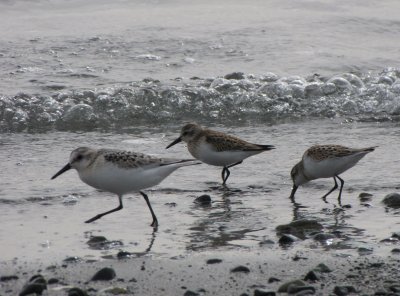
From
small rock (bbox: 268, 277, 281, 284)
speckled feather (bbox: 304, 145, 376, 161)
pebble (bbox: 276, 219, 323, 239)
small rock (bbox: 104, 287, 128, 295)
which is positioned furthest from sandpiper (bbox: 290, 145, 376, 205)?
small rock (bbox: 104, 287, 128, 295)

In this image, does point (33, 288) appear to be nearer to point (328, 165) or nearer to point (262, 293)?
point (262, 293)

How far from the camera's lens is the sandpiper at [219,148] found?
9180mm

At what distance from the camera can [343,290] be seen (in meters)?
5.55

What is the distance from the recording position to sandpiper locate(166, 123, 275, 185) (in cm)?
918

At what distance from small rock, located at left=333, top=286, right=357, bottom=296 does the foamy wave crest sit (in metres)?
6.69

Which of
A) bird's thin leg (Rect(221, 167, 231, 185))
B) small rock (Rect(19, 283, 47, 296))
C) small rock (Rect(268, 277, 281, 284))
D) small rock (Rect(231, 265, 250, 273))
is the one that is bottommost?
bird's thin leg (Rect(221, 167, 231, 185))

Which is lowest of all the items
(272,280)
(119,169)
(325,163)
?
(272,280)

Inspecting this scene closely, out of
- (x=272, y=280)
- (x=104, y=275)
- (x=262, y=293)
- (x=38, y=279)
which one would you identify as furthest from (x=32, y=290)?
(x=272, y=280)

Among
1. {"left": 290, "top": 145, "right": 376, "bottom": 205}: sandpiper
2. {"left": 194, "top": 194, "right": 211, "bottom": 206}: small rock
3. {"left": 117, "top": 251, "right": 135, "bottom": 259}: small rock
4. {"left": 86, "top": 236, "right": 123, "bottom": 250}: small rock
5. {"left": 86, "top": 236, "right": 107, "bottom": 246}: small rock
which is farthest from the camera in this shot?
{"left": 290, "top": 145, "right": 376, "bottom": 205}: sandpiper

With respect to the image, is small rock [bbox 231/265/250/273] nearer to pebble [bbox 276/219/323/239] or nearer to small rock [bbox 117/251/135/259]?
small rock [bbox 117/251/135/259]

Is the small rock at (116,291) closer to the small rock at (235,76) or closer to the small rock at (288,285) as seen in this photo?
the small rock at (288,285)

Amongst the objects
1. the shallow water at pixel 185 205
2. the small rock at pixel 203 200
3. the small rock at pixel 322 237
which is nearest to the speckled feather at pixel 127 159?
the shallow water at pixel 185 205

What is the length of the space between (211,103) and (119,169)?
5617mm

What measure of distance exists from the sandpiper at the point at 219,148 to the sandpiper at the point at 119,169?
1.75 m
